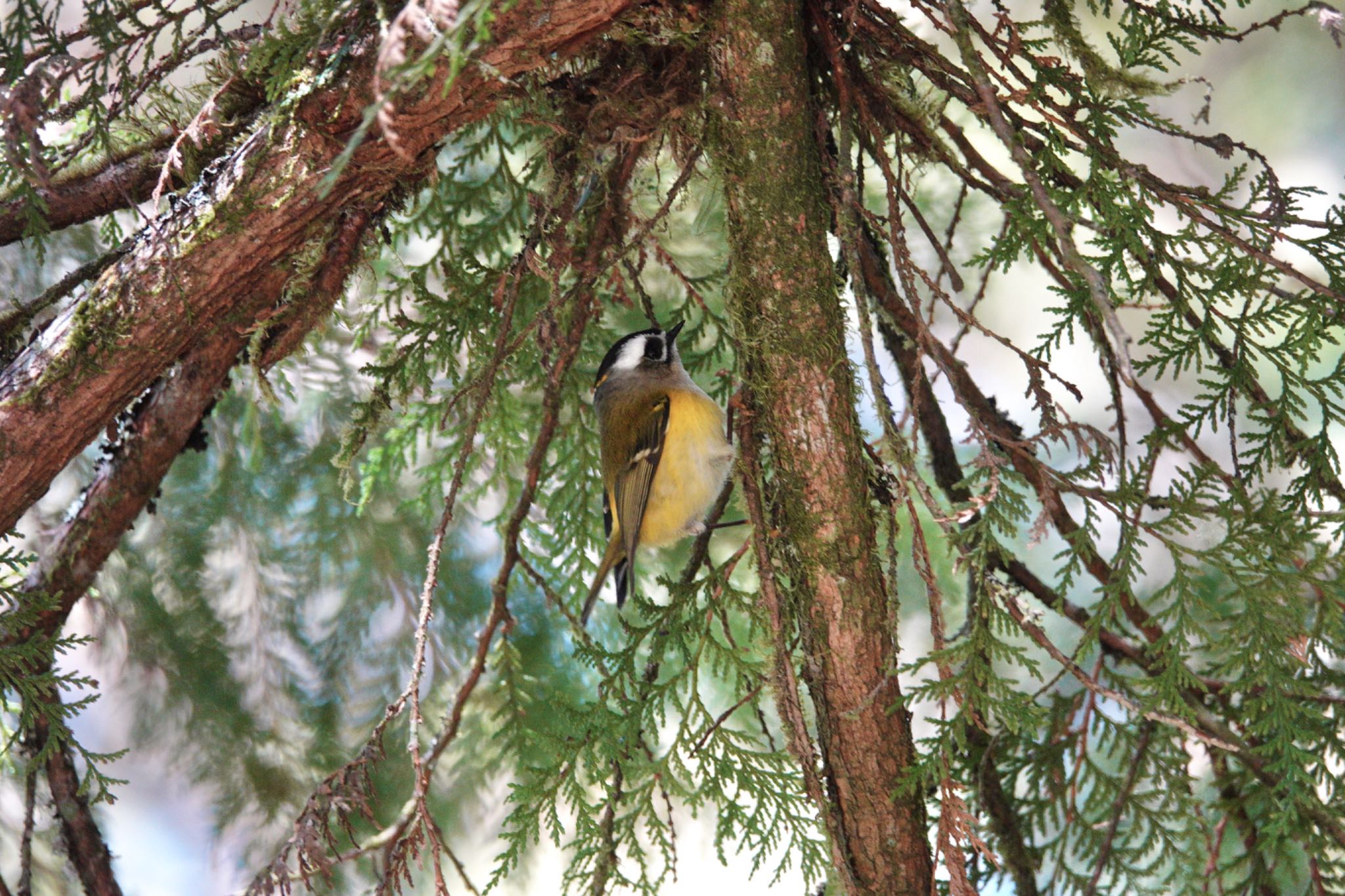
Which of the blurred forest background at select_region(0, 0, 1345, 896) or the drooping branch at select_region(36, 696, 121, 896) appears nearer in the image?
the blurred forest background at select_region(0, 0, 1345, 896)

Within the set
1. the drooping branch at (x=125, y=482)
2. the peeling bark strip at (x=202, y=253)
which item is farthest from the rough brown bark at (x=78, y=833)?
the peeling bark strip at (x=202, y=253)

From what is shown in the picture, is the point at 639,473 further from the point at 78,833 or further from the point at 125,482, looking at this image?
the point at 78,833

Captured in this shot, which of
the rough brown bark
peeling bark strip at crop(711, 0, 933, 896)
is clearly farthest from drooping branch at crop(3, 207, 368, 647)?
peeling bark strip at crop(711, 0, 933, 896)

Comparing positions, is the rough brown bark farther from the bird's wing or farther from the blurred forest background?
the bird's wing

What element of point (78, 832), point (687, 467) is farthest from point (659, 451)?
point (78, 832)

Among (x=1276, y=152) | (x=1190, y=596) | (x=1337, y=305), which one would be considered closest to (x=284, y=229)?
(x=1190, y=596)

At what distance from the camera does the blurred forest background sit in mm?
1958

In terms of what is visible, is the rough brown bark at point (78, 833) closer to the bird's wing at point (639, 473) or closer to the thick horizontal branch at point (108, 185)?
the thick horizontal branch at point (108, 185)

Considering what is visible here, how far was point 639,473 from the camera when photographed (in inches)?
114

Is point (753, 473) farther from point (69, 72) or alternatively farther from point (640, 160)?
point (69, 72)

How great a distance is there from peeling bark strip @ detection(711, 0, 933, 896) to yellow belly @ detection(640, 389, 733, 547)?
45.1 inches

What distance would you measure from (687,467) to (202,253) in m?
1.54

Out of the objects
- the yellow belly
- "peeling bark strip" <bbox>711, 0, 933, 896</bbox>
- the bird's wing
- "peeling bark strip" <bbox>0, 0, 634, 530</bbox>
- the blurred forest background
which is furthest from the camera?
the yellow belly

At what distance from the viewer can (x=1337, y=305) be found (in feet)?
5.85
